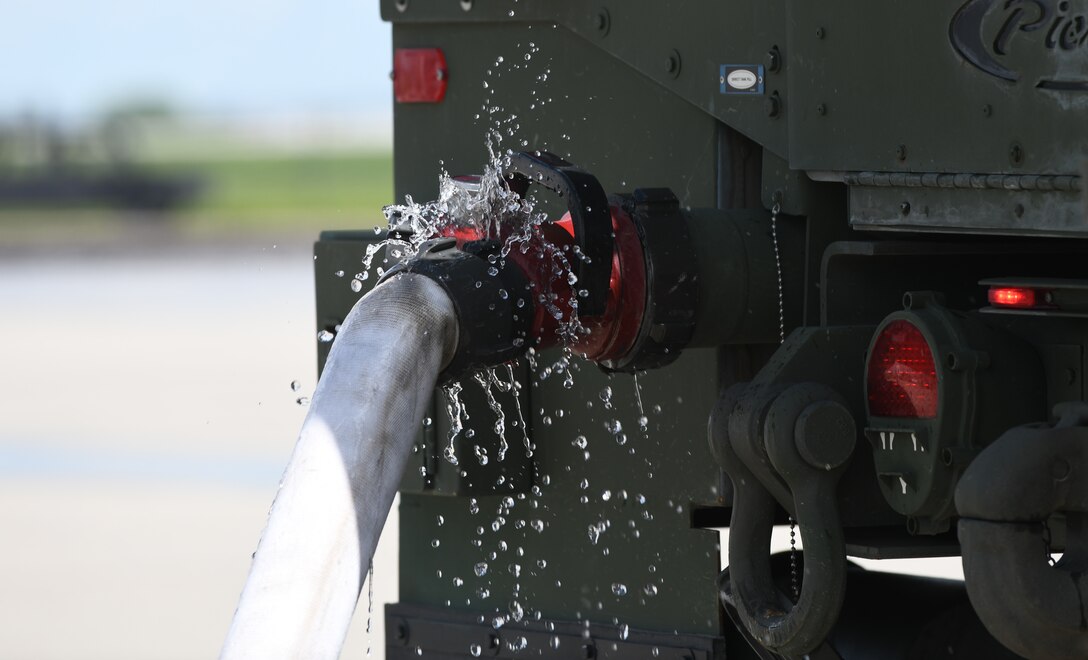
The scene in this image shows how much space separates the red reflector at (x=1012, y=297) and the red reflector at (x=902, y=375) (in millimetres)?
119

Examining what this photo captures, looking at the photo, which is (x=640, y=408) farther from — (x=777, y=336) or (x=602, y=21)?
(x=602, y=21)

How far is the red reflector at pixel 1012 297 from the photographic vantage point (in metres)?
3.03

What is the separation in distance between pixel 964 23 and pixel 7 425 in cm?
737

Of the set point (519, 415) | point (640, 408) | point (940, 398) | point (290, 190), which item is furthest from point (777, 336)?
point (290, 190)

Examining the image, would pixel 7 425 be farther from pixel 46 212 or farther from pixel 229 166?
pixel 229 166

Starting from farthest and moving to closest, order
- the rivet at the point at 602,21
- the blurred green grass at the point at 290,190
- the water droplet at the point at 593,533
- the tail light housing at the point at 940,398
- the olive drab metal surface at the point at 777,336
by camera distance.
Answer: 1. the blurred green grass at the point at 290,190
2. the water droplet at the point at 593,533
3. the rivet at the point at 602,21
4. the tail light housing at the point at 940,398
5. the olive drab metal surface at the point at 777,336

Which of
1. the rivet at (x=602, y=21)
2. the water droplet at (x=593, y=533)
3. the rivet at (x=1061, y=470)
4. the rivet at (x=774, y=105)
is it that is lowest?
the water droplet at (x=593, y=533)

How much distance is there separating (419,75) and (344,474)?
1.59 m

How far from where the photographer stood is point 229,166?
3541 cm

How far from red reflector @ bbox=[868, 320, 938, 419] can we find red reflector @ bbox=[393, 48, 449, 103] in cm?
125

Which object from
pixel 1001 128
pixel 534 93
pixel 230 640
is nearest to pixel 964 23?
pixel 1001 128

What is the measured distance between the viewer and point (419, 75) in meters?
4.13

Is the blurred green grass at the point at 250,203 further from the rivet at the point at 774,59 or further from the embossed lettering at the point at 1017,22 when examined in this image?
the embossed lettering at the point at 1017,22

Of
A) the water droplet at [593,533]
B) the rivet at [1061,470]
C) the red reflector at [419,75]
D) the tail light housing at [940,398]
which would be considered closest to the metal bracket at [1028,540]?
the rivet at [1061,470]
